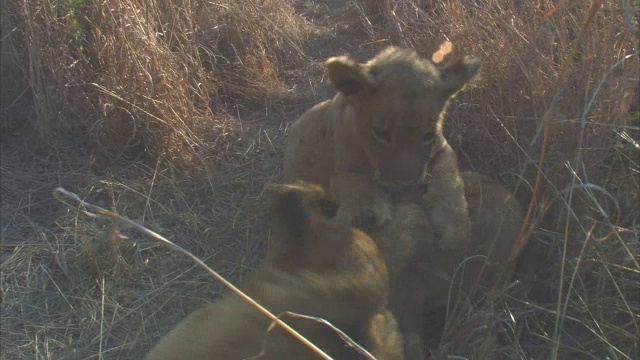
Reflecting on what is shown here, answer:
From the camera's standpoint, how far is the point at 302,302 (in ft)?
9.75

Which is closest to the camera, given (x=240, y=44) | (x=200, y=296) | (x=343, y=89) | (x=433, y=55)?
(x=343, y=89)

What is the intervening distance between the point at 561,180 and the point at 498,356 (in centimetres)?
95

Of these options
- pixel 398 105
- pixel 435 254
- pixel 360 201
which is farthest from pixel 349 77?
pixel 435 254

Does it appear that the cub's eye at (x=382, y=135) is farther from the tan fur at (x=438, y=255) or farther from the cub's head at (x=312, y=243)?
the cub's head at (x=312, y=243)

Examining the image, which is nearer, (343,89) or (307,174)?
(343,89)

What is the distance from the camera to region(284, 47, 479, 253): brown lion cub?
375 centimetres

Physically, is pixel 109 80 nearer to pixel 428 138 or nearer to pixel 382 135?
pixel 382 135

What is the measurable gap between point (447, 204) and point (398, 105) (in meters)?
0.56

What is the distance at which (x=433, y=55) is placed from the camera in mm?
4832

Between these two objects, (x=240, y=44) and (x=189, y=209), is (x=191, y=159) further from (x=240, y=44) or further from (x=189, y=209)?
(x=240, y=44)

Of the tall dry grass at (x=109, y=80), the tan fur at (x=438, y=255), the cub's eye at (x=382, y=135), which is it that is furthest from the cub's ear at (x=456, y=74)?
the tall dry grass at (x=109, y=80)

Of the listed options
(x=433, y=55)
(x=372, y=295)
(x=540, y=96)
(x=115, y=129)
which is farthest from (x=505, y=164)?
(x=115, y=129)

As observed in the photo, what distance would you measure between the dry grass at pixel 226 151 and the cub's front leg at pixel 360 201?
1.86 ft

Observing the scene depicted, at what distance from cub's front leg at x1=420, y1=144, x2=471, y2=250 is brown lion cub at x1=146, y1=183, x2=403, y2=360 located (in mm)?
796
